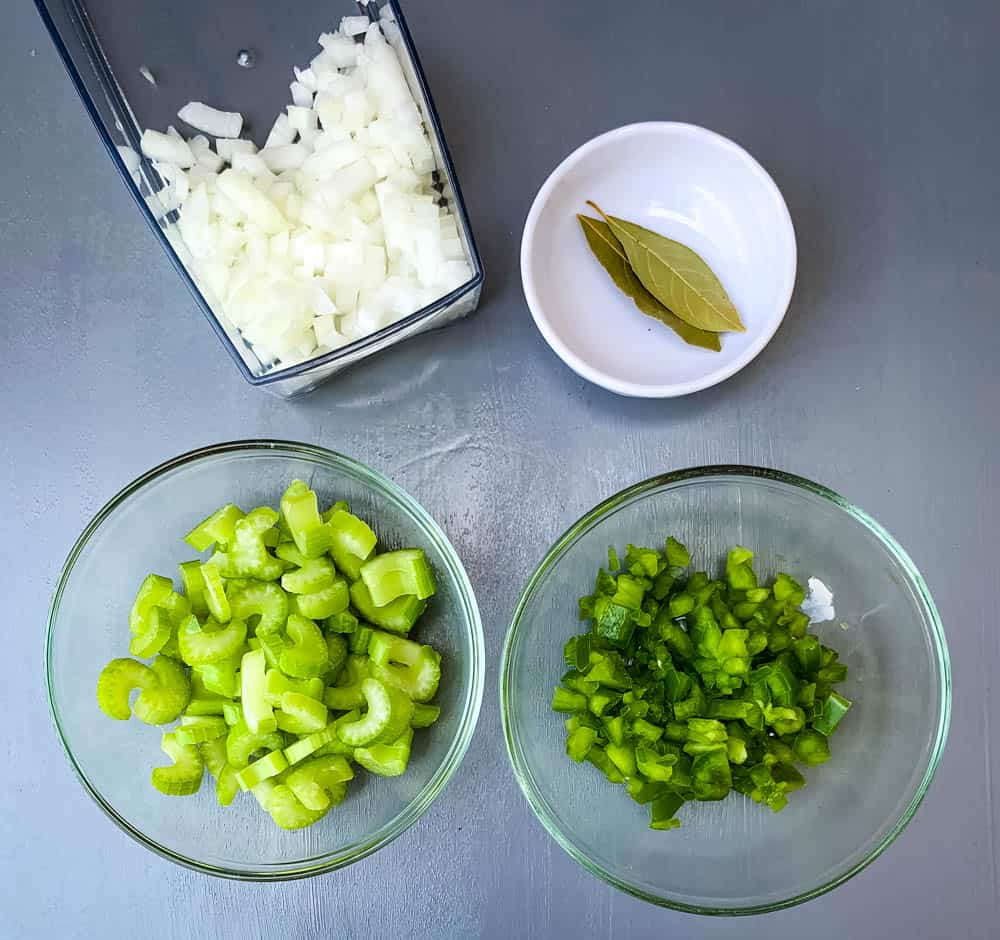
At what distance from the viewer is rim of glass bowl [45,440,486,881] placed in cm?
124

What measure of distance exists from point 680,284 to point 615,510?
34cm

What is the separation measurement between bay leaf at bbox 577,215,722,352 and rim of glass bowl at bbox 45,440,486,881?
1.42ft

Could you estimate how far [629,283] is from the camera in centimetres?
137

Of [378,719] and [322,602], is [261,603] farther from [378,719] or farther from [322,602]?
[378,719]

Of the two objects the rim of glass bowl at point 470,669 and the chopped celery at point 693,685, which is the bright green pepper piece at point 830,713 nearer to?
the chopped celery at point 693,685

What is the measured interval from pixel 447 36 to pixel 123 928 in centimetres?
141

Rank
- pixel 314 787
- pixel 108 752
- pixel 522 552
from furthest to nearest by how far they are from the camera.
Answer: pixel 522 552
pixel 108 752
pixel 314 787

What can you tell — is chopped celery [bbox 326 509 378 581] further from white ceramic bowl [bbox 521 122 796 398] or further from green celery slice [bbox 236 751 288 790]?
white ceramic bowl [bbox 521 122 796 398]

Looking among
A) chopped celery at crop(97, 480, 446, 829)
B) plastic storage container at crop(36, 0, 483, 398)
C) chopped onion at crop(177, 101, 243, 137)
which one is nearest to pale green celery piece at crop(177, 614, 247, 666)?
chopped celery at crop(97, 480, 446, 829)

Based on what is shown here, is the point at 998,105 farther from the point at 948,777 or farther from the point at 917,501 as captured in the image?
the point at 948,777

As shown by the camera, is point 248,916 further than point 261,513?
Yes

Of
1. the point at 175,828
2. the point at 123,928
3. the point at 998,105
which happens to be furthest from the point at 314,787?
the point at 998,105

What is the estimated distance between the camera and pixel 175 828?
4.21 ft

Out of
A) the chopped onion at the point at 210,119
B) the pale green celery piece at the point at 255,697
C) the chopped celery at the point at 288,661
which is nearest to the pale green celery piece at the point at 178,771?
the chopped celery at the point at 288,661
